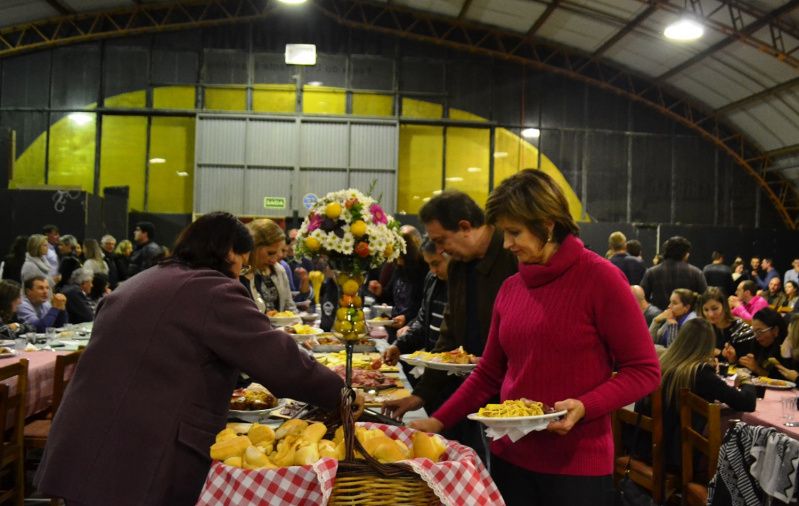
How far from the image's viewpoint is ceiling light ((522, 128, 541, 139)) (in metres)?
15.3

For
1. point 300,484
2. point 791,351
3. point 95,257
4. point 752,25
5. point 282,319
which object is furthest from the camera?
point 752,25

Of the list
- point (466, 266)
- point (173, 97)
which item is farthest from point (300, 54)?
point (466, 266)

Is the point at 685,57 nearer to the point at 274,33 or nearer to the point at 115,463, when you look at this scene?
the point at 274,33

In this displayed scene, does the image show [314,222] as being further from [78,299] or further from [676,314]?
[78,299]

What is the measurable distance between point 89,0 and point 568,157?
32.5 ft

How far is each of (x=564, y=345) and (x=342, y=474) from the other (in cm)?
67

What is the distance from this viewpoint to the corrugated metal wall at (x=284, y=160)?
14.3 m

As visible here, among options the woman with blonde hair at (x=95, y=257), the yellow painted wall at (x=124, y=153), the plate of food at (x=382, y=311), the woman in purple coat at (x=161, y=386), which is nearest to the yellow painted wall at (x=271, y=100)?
the yellow painted wall at (x=124, y=153)

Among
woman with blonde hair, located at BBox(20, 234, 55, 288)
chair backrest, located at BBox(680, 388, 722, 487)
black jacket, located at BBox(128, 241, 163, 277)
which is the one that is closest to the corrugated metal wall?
black jacket, located at BBox(128, 241, 163, 277)

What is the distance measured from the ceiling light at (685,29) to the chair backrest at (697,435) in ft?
29.9

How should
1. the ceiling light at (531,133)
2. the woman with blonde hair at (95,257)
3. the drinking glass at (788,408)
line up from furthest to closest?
the ceiling light at (531,133), the woman with blonde hair at (95,257), the drinking glass at (788,408)

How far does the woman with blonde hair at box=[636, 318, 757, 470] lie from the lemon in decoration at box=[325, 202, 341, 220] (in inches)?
88.9

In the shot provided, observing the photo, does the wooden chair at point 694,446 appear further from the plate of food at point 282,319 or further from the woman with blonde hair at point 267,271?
the plate of food at point 282,319

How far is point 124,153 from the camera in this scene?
573 inches
